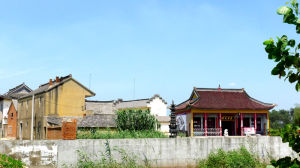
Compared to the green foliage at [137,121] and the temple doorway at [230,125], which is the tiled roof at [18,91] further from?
the temple doorway at [230,125]

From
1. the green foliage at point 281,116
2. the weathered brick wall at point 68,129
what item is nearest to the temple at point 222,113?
the weathered brick wall at point 68,129

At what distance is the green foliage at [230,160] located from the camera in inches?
663

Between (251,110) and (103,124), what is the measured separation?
13134 millimetres

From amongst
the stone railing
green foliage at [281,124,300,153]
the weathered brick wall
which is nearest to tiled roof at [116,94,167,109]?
the stone railing

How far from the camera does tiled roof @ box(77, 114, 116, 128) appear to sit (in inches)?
1140

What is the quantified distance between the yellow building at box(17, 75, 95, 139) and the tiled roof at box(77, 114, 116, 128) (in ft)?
7.76

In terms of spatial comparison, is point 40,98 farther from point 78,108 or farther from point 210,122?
point 210,122

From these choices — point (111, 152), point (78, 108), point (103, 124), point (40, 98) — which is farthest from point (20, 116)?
point (111, 152)

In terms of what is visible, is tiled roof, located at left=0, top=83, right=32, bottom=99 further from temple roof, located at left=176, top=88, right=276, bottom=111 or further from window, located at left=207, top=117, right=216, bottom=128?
window, located at left=207, top=117, right=216, bottom=128

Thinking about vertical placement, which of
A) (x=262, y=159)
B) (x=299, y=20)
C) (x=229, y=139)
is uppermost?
(x=299, y=20)

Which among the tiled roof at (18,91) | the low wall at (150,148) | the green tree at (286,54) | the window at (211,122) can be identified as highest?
the tiled roof at (18,91)

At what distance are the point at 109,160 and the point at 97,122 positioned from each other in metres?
13.8

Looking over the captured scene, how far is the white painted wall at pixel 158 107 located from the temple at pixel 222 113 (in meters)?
23.2

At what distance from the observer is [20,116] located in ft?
123
